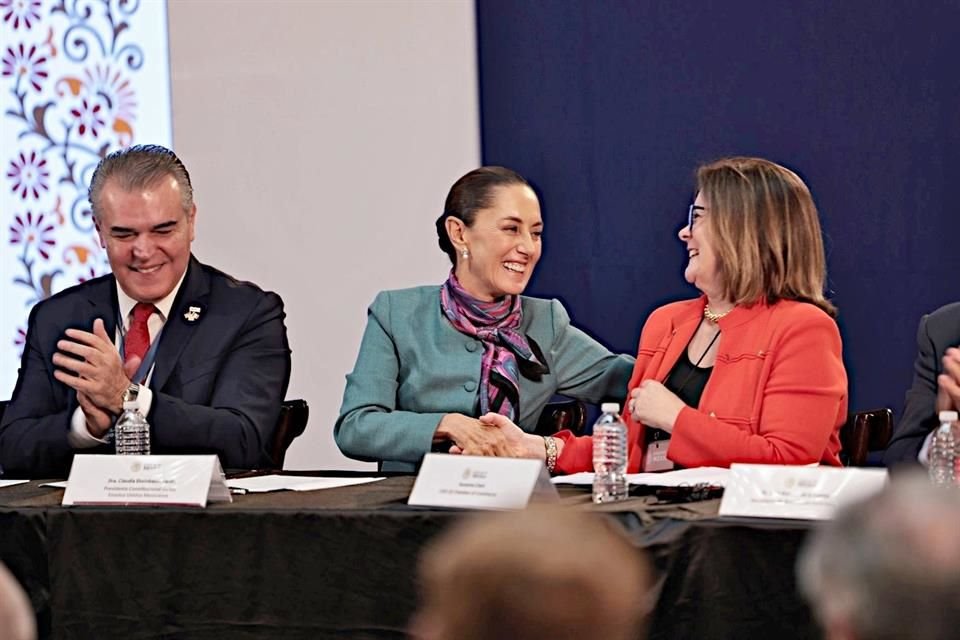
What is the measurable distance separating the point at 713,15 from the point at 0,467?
2.63 m

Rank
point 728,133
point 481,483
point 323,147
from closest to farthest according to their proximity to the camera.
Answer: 1. point 481,483
2. point 728,133
3. point 323,147

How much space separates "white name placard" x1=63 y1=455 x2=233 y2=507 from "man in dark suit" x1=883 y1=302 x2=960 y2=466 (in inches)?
52.9

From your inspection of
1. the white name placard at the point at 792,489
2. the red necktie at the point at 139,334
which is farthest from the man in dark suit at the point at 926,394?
the red necktie at the point at 139,334

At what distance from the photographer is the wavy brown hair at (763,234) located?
10.4 feet

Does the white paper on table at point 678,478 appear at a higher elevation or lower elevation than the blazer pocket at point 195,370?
lower

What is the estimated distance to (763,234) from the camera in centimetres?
316

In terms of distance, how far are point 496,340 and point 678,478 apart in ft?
3.07

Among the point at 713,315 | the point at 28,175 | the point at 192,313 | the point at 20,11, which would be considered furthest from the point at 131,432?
the point at 20,11

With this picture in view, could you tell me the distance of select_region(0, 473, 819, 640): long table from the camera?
7.07ft

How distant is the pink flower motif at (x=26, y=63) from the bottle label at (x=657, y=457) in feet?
11.1

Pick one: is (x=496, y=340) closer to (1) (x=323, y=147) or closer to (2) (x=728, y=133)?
(2) (x=728, y=133)

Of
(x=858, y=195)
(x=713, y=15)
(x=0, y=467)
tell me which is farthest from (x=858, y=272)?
(x=0, y=467)

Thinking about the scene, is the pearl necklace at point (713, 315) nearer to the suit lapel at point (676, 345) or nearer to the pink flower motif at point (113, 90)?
the suit lapel at point (676, 345)

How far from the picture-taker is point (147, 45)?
5641mm
